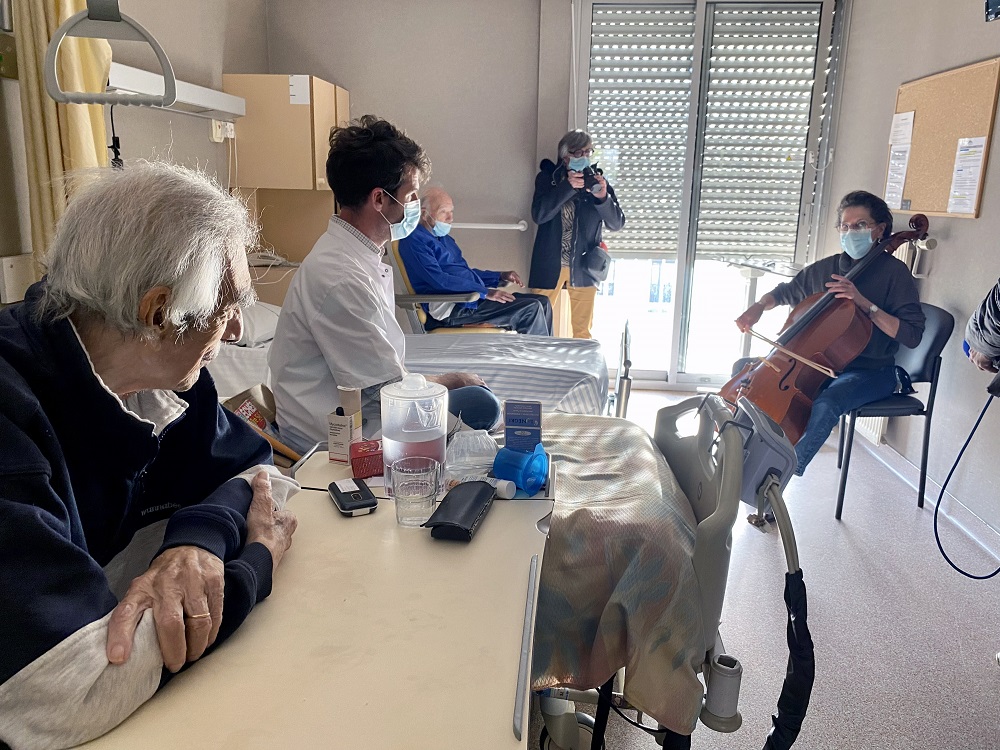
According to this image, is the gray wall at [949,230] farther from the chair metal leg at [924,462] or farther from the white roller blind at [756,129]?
the white roller blind at [756,129]

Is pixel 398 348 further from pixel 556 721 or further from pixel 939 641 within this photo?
pixel 939 641

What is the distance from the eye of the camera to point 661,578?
4.31 feet

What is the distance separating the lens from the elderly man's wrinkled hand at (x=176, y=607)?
81 cm

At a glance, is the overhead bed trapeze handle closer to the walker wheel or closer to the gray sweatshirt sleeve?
the walker wheel

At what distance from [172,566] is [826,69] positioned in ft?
15.6

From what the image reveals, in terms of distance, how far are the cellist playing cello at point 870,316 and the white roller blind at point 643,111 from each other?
1.66 metres

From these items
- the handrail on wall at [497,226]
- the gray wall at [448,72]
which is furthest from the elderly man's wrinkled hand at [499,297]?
the gray wall at [448,72]

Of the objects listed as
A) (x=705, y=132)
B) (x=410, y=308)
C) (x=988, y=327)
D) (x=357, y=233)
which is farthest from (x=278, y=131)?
(x=988, y=327)

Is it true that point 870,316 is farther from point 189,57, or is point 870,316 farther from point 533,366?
point 189,57

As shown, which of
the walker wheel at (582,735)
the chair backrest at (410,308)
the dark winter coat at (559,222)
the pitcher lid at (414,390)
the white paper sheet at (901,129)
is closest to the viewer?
the pitcher lid at (414,390)

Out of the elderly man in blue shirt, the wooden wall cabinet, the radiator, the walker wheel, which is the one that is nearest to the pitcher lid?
the walker wheel

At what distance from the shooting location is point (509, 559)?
1.10 meters

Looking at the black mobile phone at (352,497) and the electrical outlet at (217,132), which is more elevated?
the electrical outlet at (217,132)

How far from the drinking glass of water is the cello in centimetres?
200
